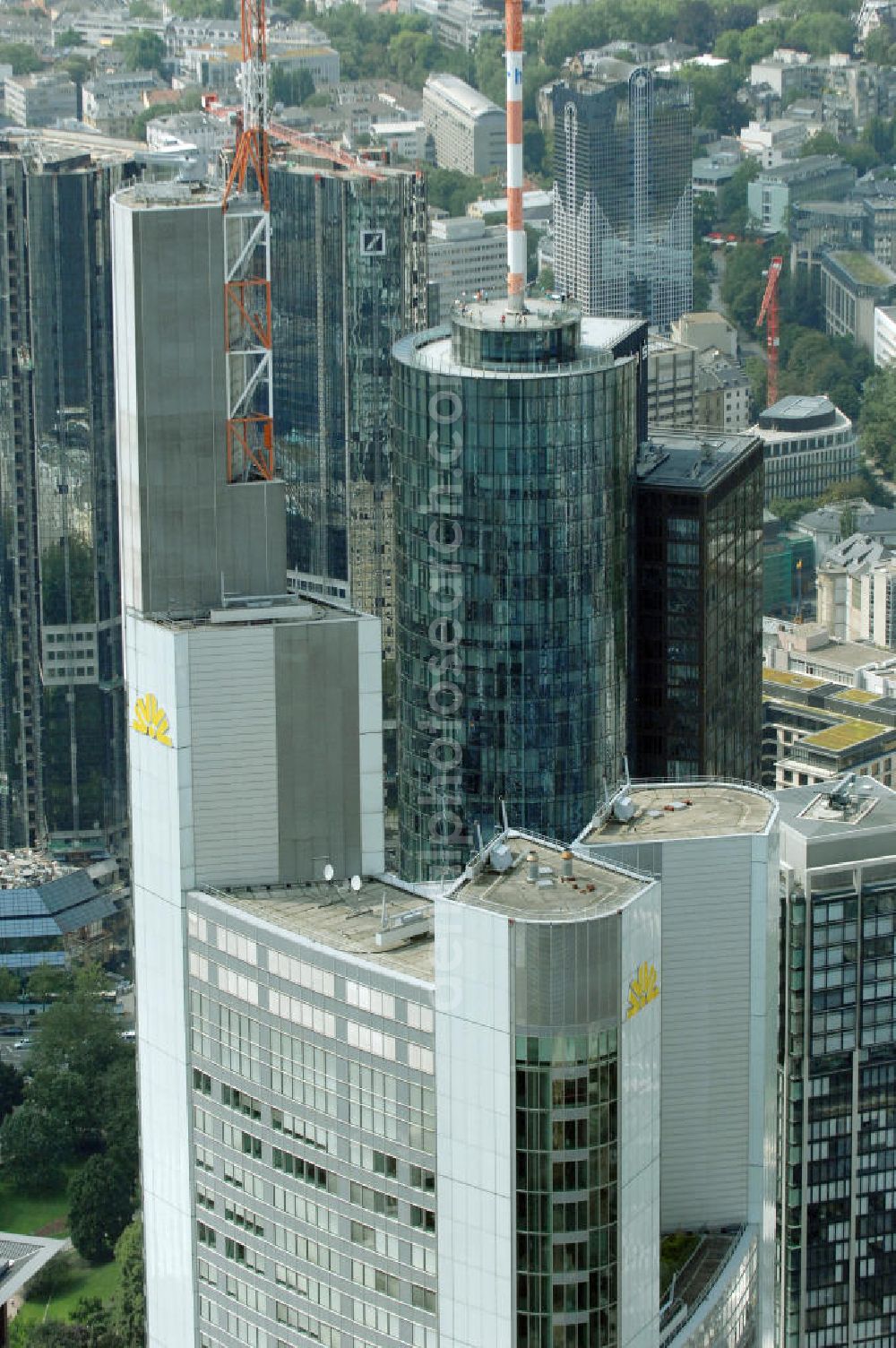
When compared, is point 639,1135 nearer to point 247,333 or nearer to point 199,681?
point 199,681

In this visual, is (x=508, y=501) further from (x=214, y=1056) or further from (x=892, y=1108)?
(x=214, y=1056)

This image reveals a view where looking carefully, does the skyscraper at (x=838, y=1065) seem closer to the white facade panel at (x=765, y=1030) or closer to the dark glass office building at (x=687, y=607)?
the dark glass office building at (x=687, y=607)

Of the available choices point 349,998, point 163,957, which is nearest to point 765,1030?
point 349,998

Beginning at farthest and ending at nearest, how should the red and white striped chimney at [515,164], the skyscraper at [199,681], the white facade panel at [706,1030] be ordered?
the red and white striped chimney at [515,164], the white facade panel at [706,1030], the skyscraper at [199,681]

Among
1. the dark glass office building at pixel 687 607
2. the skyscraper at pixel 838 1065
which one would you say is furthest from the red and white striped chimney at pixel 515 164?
the skyscraper at pixel 838 1065

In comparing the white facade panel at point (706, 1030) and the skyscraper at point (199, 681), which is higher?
the skyscraper at point (199, 681)

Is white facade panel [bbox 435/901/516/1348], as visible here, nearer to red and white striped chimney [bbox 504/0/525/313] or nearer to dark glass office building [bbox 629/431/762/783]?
red and white striped chimney [bbox 504/0/525/313]
